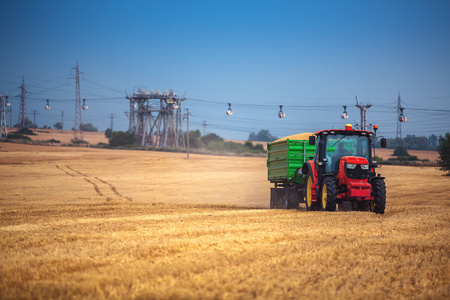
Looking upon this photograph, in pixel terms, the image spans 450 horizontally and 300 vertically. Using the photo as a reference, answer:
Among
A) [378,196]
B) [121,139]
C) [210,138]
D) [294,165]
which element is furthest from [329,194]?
[210,138]

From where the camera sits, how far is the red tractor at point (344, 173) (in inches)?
543

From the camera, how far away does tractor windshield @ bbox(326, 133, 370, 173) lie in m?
14.7

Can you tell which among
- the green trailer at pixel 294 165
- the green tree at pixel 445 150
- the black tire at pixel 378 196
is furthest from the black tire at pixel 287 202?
the green tree at pixel 445 150

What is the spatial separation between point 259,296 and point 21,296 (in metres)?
2.34

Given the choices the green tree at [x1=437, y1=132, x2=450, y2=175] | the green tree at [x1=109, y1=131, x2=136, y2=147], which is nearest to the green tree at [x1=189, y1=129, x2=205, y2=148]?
the green tree at [x1=109, y1=131, x2=136, y2=147]

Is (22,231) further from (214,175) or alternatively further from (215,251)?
(214,175)

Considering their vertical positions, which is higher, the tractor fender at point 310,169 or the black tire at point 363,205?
the tractor fender at point 310,169

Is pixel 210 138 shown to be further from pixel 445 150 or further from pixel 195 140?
pixel 445 150

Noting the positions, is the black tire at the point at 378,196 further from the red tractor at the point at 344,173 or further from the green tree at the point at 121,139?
the green tree at the point at 121,139

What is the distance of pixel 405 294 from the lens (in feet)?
17.0

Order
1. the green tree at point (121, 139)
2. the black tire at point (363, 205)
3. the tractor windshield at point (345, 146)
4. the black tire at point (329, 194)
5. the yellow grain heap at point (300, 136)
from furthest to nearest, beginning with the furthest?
the green tree at point (121, 139)
the yellow grain heap at point (300, 136)
the black tire at point (363, 205)
the tractor windshield at point (345, 146)
the black tire at point (329, 194)

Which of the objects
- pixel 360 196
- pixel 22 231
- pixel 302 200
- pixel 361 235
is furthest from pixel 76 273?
pixel 302 200

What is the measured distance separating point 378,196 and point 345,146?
185 cm

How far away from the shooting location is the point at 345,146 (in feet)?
48.5
